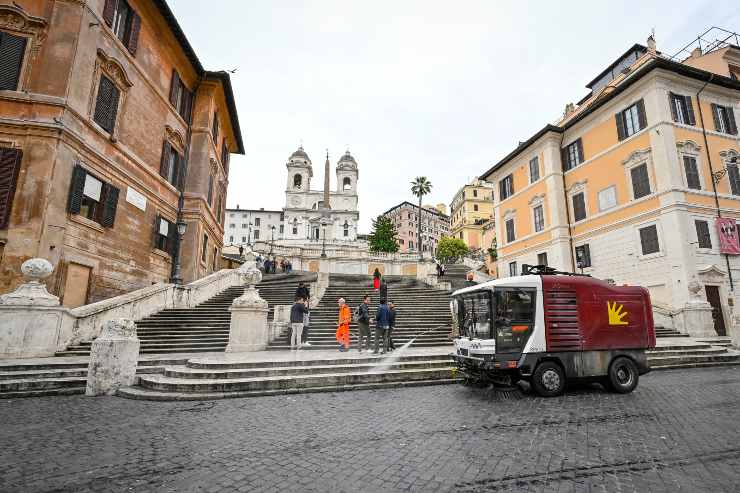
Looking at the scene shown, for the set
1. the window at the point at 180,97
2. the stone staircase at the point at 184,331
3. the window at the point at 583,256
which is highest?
the window at the point at 180,97

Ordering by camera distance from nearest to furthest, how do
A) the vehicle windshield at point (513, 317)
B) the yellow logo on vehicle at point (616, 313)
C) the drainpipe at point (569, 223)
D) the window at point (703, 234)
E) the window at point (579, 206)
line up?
the vehicle windshield at point (513, 317) → the yellow logo on vehicle at point (616, 313) → the window at point (703, 234) → the window at point (579, 206) → the drainpipe at point (569, 223)

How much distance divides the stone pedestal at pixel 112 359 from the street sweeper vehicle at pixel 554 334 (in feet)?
25.4

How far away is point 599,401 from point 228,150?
97.7 feet

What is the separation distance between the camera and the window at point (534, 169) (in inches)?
1053

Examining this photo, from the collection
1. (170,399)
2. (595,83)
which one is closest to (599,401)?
(170,399)

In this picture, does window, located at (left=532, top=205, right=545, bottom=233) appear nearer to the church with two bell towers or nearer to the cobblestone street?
the cobblestone street

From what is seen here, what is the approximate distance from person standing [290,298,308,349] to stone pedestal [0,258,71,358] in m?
6.70

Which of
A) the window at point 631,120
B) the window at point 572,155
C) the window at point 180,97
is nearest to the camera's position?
the window at point 180,97

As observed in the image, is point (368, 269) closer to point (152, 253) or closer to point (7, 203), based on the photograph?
point (152, 253)

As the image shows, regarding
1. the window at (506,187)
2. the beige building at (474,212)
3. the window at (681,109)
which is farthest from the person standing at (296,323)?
the beige building at (474,212)

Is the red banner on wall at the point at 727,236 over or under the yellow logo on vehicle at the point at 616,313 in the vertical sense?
over

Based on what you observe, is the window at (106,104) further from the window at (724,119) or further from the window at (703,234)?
the window at (724,119)

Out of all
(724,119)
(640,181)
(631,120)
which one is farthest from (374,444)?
(724,119)

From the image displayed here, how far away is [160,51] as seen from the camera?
59.8ft
